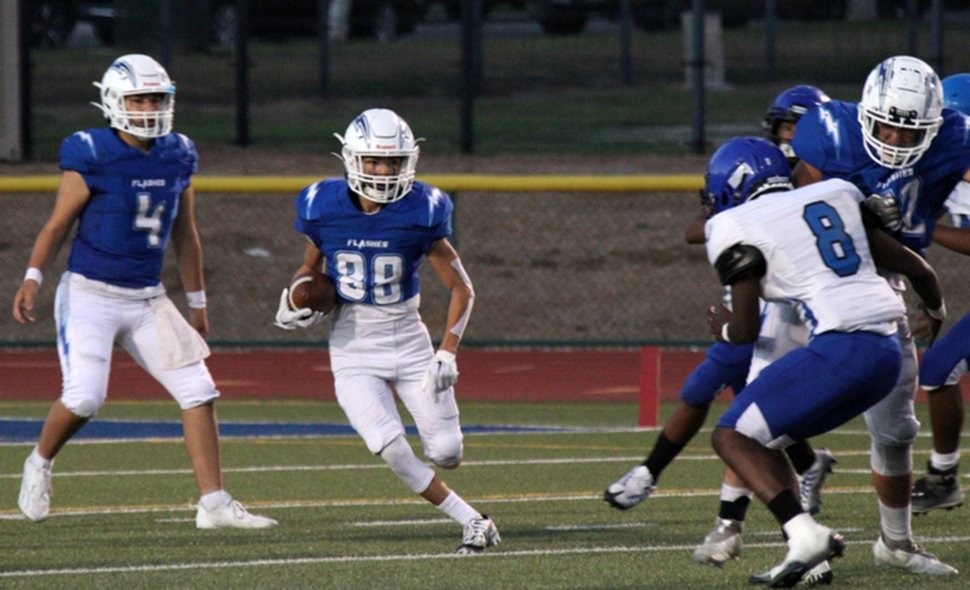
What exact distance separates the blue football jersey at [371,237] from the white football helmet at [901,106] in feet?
5.38

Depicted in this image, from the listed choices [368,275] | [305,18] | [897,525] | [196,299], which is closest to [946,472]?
[897,525]

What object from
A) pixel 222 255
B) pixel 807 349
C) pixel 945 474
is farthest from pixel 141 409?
pixel 807 349

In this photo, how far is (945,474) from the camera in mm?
6074

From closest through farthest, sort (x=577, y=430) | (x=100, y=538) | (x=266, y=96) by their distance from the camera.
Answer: (x=100, y=538) → (x=577, y=430) → (x=266, y=96)

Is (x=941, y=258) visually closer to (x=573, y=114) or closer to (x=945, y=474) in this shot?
(x=573, y=114)

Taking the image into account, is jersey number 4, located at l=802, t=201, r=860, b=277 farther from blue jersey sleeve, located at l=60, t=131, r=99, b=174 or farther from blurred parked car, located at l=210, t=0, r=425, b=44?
blurred parked car, located at l=210, t=0, r=425, b=44

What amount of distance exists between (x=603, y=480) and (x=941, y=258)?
6.41m

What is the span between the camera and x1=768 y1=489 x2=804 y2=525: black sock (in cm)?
454

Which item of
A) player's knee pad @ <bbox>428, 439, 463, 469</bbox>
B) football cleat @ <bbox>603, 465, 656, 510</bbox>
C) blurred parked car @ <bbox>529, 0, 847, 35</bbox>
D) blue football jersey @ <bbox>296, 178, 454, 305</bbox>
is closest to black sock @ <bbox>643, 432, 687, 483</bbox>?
football cleat @ <bbox>603, 465, 656, 510</bbox>

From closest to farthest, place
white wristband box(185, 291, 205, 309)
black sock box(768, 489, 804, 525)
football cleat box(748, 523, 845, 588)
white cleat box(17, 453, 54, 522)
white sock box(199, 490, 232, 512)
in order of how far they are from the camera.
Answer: football cleat box(748, 523, 845, 588)
black sock box(768, 489, 804, 525)
white cleat box(17, 453, 54, 522)
white sock box(199, 490, 232, 512)
white wristband box(185, 291, 205, 309)

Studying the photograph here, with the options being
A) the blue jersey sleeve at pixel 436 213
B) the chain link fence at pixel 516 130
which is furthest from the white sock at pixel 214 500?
the chain link fence at pixel 516 130

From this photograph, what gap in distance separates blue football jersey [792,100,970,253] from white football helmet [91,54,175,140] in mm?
2532

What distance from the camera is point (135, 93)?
6.22 m

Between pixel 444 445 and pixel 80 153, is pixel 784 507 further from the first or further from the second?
pixel 80 153
